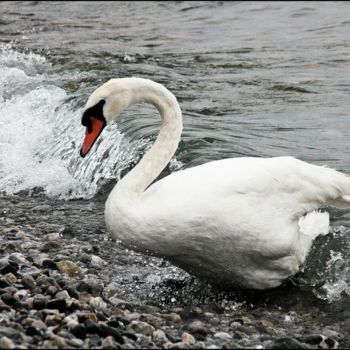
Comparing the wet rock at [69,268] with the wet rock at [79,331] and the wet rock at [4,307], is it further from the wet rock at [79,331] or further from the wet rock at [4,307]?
the wet rock at [79,331]

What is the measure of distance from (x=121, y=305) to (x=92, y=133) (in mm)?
1370

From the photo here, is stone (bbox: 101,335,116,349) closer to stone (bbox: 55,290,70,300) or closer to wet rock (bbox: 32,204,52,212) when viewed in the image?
stone (bbox: 55,290,70,300)

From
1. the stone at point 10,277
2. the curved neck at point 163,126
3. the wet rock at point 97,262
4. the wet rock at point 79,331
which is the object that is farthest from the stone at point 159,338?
the wet rock at point 97,262

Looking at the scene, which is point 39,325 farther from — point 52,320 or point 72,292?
point 72,292

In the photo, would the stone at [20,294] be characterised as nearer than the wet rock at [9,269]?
Yes

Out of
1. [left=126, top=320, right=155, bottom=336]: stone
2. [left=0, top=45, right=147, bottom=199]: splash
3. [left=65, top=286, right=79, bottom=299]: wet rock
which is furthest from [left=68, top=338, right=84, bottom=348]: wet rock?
[left=0, top=45, right=147, bottom=199]: splash

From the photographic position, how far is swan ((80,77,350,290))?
6848 millimetres

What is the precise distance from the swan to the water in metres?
0.72

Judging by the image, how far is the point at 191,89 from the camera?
15.4 metres

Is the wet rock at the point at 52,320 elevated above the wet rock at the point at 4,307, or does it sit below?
above

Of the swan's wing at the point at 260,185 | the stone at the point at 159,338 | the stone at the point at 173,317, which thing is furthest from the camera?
the swan's wing at the point at 260,185

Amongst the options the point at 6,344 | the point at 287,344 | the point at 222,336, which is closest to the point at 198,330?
the point at 222,336

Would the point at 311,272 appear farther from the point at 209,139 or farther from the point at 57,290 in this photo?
the point at 209,139

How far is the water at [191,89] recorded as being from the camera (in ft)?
37.0
